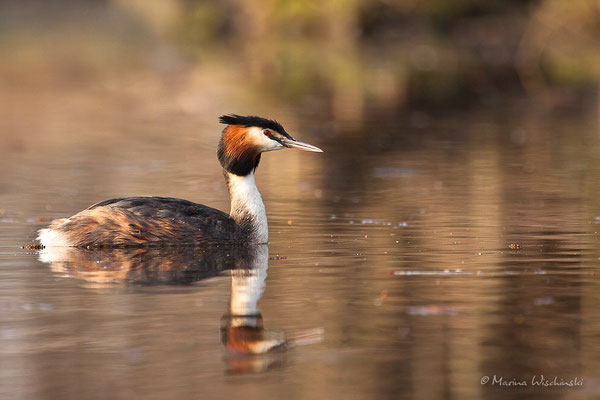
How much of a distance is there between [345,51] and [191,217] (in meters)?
38.9

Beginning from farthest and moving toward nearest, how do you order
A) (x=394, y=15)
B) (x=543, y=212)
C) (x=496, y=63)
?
(x=394, y=15), (x=496, y=63), (x=543, y=212)

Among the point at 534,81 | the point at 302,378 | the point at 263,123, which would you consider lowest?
the point at 302,378

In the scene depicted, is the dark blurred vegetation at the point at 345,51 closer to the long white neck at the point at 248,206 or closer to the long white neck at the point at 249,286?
the long white neck at the point at 248,206

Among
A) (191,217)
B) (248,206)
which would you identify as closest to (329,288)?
(191,217)

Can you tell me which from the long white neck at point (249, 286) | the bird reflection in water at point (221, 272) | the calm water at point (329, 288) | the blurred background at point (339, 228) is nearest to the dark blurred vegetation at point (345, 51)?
the blurred background at point (339, 228)

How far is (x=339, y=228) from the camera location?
519 inches

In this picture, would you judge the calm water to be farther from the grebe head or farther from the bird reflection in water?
the grebe head

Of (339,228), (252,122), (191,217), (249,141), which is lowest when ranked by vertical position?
(339,228)

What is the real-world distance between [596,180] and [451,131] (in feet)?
25.0

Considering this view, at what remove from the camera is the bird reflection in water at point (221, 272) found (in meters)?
Answer: 8.14

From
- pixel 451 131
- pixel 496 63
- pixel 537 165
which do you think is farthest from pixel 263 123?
pixel 496 63

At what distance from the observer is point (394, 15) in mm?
61688

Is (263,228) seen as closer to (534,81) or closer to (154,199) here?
(154,199)

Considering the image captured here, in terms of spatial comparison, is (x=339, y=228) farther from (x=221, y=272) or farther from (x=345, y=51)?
(x=345, y=51)
